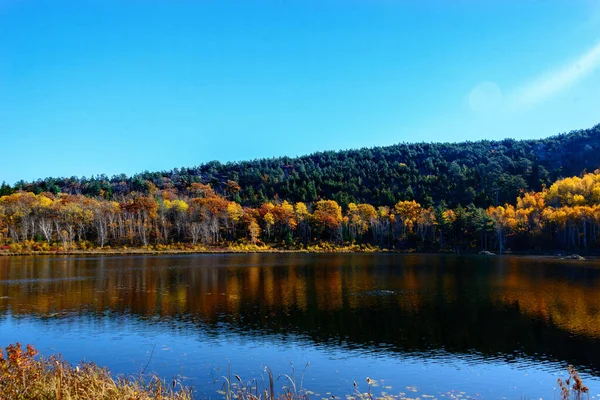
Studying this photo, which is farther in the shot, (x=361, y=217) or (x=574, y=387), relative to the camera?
(x=361, y=217)

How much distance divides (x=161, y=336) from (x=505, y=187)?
154m

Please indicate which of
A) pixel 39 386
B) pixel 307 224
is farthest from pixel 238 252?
pixel 39 386

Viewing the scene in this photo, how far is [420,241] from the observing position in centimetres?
12988

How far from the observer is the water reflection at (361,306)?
25.0 metres

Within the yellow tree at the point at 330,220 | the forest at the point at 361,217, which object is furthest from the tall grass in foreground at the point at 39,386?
the yellow tree at the point at 330,220

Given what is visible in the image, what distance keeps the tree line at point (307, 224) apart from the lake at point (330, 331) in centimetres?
7302

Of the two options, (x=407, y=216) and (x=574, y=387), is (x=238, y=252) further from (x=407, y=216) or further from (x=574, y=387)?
(x=574, y=387)

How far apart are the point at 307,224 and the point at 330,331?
110m

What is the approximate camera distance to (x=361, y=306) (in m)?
35.4

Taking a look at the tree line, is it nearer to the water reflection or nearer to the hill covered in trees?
the hill covered in trees

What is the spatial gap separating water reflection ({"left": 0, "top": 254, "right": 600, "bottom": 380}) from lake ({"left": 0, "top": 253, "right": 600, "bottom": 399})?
13 centimetres

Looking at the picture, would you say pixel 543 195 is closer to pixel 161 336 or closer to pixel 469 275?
pixel 469 275

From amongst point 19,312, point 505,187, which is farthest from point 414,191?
point 19,312

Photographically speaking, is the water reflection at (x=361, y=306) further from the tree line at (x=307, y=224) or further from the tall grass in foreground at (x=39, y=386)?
the tree line at (x=307, y=224)
